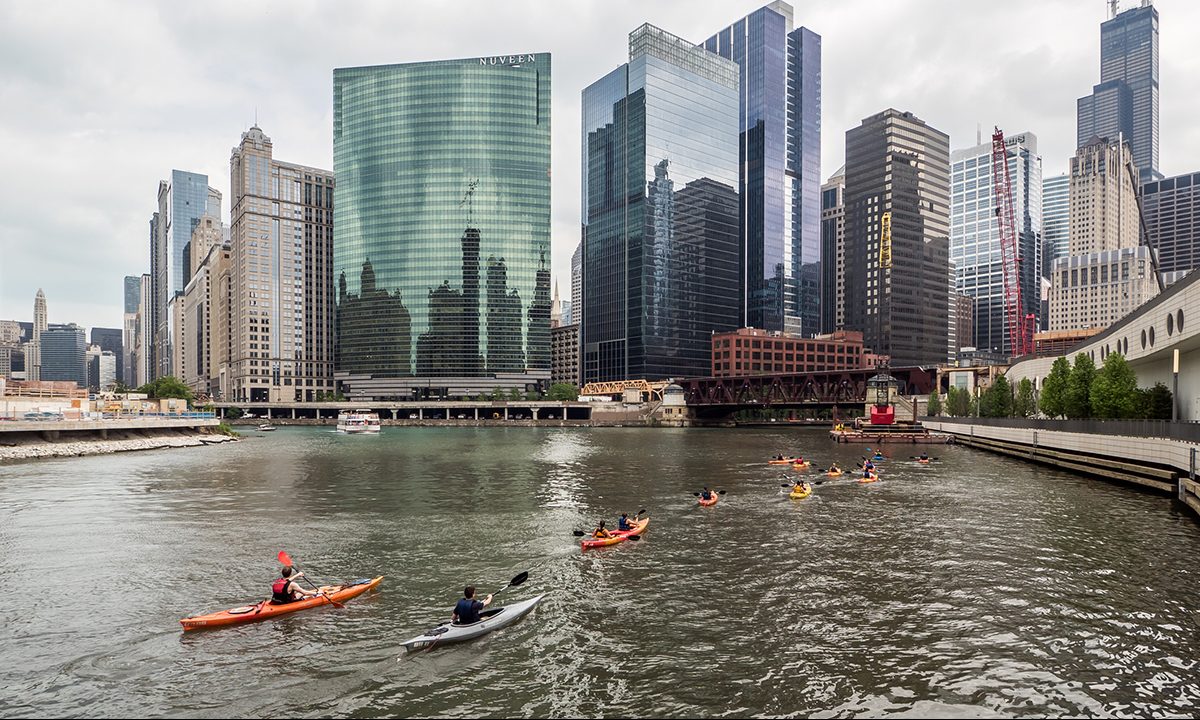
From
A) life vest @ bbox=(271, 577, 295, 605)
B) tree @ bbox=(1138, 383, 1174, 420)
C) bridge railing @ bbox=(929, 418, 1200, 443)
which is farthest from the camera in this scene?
tree @ bbox=(1138, 383, 1174, 420)

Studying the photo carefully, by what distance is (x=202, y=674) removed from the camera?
20359 millimetres

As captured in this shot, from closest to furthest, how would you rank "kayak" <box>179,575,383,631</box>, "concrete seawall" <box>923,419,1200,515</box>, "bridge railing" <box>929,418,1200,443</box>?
"kayak" <box>179,575,383,631</box> → "bridge railing" <box>929,418,1200,443</box> → "concrete seawall" <box>923,419,1200,515</box>

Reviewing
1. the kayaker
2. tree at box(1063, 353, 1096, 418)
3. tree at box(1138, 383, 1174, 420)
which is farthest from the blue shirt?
tree at box(1063, 353, 1096, 418)

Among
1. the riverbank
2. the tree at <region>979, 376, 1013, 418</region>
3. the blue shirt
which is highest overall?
the tree at <region>979, 376, 1013, 418</region>

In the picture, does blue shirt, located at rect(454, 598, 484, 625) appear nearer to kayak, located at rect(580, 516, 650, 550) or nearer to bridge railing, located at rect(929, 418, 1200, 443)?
kayak, located at rect(580, 516, 650, 550)

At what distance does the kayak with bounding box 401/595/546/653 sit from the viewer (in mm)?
21828

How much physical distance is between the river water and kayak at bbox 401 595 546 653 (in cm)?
42

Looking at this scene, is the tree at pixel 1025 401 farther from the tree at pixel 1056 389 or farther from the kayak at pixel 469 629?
the kayak at pixel 469 629

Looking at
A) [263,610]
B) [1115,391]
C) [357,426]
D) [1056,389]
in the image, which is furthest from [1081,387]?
[357,426]

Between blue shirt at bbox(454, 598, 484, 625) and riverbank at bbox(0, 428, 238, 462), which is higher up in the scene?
blue shirt at bbox(454, 598, 484, 625)

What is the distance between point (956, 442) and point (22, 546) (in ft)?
398

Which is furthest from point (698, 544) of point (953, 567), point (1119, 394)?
point (1119, 394)

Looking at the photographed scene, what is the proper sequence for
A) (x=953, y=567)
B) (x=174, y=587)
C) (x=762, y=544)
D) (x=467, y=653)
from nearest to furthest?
(x=467, y=653)
(x=174, y=587)
(x=953, y=567)
(x=762, y=544)

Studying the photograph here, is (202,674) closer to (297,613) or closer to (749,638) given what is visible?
(297,613)
